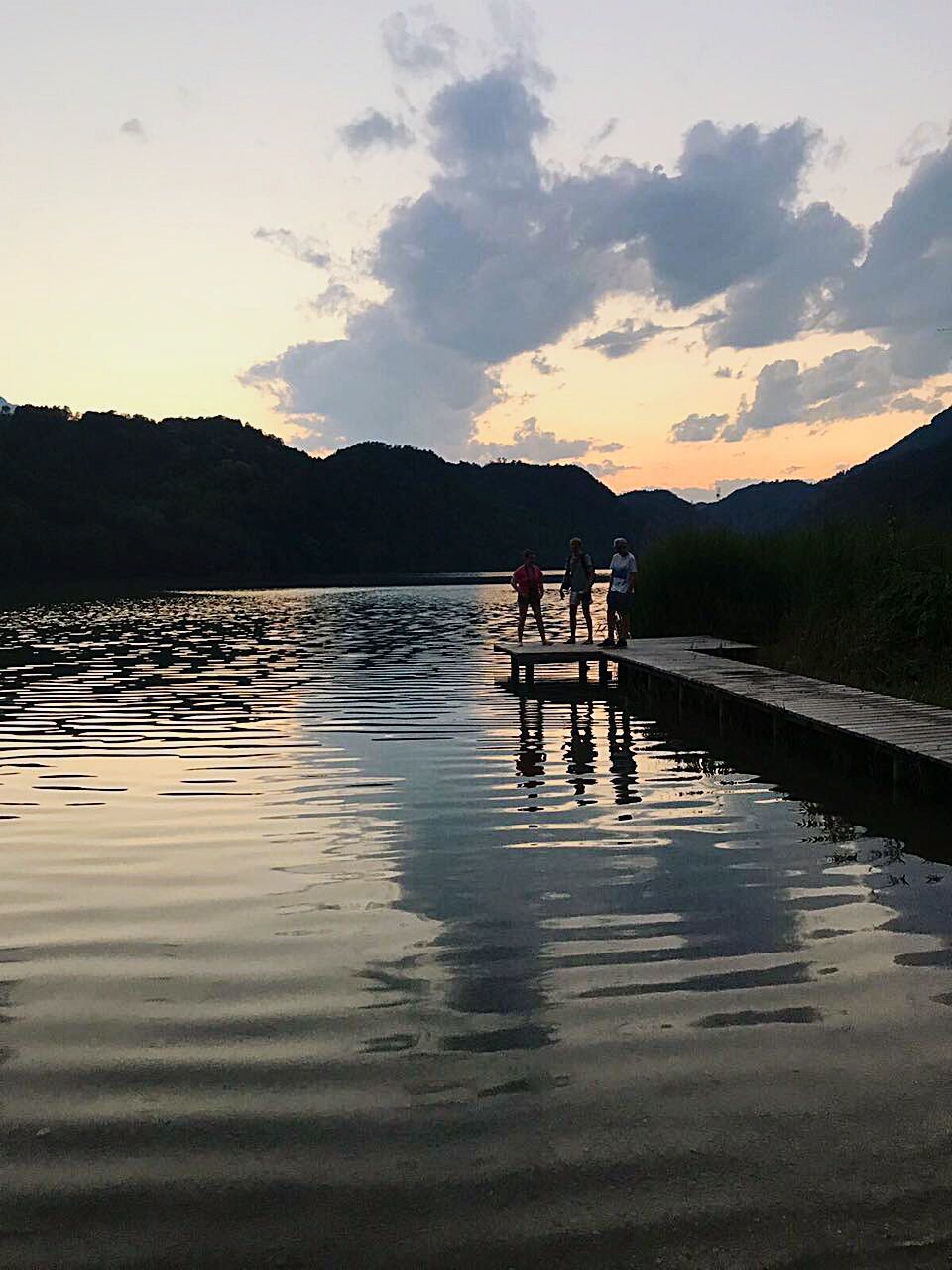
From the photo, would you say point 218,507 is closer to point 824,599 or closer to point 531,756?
point 824,599

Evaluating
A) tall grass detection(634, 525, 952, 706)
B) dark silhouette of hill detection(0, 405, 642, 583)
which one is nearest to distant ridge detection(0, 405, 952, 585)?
dark silhouette of hill detection(0, 405, 642, 583)

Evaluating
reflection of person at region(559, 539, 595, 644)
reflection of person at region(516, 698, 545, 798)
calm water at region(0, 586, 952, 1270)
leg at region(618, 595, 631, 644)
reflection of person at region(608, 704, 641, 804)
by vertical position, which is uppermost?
reflection of person at region(559, 539, 595, 644)

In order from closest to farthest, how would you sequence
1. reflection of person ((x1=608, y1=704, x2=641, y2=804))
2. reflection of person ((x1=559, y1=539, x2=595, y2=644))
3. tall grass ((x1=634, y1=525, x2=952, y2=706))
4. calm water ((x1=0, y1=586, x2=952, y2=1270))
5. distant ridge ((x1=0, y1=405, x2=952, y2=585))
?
calm water ((x1=0, y1=586, x2=952, y2=1270)), reflection of person ((x1=608, y1=704, x2=641, y2=804)), tall grass ((x1=634, y1=525, x2=952, y2=706)), reflection of person ((x1=559, y1=539, x2=595, y2=644)), distant ridge ((x1=0, y1=405, x2=952, y2=585))

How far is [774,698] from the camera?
43.2 feet

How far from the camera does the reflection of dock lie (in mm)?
10078

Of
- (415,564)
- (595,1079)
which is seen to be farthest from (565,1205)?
(415,564)

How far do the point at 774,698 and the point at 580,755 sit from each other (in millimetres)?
2528

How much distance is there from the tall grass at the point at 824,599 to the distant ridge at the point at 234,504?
5452 centimetres

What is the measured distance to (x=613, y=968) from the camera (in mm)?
5445

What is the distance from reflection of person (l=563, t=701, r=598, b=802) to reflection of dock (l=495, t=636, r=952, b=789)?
1.67 metres

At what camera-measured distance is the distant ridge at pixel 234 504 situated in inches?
4131

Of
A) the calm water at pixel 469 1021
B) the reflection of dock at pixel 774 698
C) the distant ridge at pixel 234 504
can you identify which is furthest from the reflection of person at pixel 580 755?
the distant ridge at pixel 234 504

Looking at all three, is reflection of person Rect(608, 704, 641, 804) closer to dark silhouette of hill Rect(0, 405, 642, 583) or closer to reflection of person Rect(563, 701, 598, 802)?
reflection of person Rect(563, 701, 598, 802)

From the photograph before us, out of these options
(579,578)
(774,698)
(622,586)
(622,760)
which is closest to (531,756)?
(622,760)
